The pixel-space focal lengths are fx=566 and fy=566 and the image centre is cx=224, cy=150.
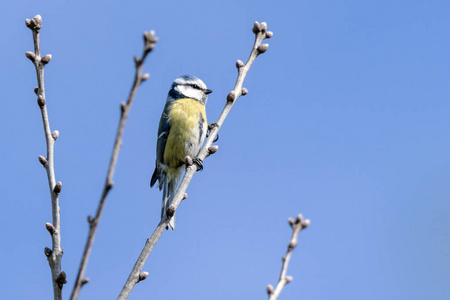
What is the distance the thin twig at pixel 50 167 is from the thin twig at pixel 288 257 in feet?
3.50

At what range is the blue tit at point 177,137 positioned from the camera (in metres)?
6.48

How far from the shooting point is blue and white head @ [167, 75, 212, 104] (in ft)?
24.6

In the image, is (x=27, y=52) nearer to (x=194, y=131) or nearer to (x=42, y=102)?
(x=42, y=102)

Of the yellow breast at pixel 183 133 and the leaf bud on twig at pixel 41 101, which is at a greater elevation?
the yellow breast at pixel 183 133

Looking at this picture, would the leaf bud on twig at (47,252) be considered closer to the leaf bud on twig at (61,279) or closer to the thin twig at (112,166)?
the leaf bud on twig at (61,279)

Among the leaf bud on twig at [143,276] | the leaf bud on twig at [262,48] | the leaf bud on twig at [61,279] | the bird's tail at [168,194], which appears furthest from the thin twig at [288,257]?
the bird's tail at [168,194]

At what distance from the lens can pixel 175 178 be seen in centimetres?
645

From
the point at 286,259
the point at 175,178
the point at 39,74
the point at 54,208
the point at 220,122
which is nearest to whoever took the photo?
the point at 286,259

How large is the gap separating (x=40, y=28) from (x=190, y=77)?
4.87 m

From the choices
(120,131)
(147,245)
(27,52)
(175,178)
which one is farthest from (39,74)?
(175,178)

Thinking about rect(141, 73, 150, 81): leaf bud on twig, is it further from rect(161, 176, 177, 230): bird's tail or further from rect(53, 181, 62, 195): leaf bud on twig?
rect(161, 176, 177, 230): bird's tail

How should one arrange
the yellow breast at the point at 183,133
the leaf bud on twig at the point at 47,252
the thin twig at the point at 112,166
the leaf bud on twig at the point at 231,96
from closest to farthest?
the thin twig at the point at 112,166, the leaf bud on twig at the point at 47,252, the leaf bud on twig at the point at 231,96, the yellow breast at the point at 183,133

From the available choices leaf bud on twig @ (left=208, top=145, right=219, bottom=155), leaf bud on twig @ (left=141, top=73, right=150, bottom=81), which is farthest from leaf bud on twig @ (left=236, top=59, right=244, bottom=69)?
leaf bud on twig @ (left=141, top=73, right=150, bottom=81)

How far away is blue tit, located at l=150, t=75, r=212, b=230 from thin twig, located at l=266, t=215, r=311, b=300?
390 centimetres
